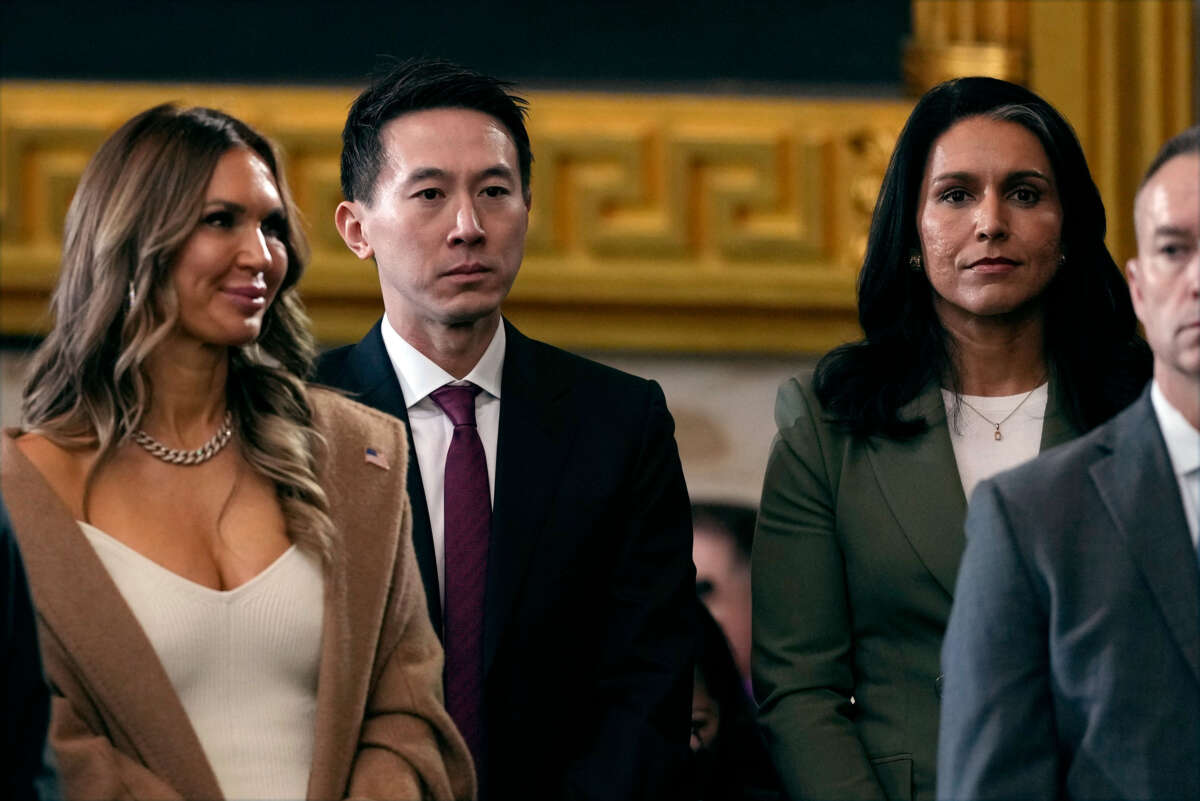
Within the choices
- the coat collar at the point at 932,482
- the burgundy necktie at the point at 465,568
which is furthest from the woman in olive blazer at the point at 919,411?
the burgundy necktie at the point at 465,568

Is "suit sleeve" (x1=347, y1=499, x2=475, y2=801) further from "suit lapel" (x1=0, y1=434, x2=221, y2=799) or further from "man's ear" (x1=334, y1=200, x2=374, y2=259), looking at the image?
"man's ear" (x1=334, y1=200, x2=374, y2=259)

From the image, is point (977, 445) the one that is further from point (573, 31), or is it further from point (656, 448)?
point (573, 31)

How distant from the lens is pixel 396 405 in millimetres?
2213

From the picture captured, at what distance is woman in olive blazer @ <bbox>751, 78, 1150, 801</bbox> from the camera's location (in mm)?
2107

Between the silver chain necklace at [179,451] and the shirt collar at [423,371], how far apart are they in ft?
1.01

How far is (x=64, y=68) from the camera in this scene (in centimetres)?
377

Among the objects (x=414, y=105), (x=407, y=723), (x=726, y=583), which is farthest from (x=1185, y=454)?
(x=726, y=583)

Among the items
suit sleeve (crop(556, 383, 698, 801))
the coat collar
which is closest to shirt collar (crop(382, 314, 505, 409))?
suit sleeve (crop(556, 383, 698, 801))

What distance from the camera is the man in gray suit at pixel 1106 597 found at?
1584 mm

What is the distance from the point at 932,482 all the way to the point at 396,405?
68cm

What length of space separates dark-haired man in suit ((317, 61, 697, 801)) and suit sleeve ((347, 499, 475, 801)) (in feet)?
0.39

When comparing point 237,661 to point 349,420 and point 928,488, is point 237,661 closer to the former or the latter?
point 349,420

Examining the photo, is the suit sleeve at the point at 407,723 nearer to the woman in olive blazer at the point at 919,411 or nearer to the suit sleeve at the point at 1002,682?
the woman in olive blazer at the point at 919,411

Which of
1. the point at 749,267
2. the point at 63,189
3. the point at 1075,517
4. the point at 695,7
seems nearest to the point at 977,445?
the point at 1075,517
